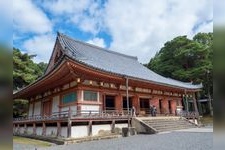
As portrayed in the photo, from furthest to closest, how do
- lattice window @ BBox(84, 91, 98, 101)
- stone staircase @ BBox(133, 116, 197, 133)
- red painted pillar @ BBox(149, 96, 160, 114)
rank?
red painted pillar @ BBox(149, 96, 160, 114) < stone staircase @ BBox(133, 116, 197, 133) < lattice window @ BBox(84, 91, 98, 101)

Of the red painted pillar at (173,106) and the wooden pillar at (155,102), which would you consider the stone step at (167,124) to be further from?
the red painted pillar at (173,106)

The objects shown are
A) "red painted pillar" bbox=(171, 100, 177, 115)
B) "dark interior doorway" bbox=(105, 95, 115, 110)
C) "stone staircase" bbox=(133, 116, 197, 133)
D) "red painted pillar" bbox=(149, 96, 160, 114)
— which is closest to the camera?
"stone staircase" bbox=(133, 116, 197, 133)

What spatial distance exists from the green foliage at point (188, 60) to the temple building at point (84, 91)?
10.7 metres

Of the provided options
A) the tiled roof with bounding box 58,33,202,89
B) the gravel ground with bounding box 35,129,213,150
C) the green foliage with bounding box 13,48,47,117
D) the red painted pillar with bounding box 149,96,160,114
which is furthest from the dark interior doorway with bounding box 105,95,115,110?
the green foliage with bounding box 13,48,47,117

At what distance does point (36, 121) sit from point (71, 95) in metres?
3.52

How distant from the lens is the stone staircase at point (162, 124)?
13861 millimetres

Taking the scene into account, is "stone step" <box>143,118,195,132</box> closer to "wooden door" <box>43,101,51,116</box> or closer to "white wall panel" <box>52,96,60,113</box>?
"white wall panel" <box>52,96,60,113</box>

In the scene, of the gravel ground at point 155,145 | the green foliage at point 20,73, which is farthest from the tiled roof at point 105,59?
the green foliage at point 20,73

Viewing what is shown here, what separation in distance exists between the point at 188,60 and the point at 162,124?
2313cm

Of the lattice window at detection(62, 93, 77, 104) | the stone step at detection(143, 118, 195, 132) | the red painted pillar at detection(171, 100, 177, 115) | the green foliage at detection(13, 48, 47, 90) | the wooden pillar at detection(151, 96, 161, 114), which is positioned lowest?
the stone step at detection(143, 118, 195, 132)

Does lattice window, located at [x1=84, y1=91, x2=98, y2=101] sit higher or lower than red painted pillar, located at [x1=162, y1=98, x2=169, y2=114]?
higher

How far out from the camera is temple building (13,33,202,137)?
41.5ft

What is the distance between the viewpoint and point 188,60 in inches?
1404

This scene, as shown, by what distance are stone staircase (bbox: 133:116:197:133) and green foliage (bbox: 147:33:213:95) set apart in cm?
1614
